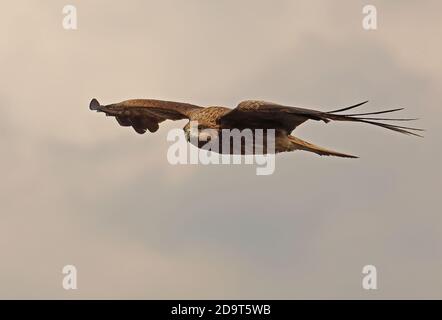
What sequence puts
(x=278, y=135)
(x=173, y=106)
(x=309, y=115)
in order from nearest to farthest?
1. (x=309, y=115)
2. (x=278, y=135)
3. (x=173, y=106)

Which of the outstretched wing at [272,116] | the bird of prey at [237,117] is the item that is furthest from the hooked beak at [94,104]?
the outstretched wing at [272,116]

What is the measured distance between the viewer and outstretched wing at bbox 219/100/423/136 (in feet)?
70.8

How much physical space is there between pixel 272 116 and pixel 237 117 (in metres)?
0.82

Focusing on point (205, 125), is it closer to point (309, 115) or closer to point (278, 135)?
point (278, 135)

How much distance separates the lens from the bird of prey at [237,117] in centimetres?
2194

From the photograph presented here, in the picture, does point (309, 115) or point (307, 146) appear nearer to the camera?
point (309, 115)

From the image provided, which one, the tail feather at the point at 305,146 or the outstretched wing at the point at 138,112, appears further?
the outstretched wing at the point at 138,112

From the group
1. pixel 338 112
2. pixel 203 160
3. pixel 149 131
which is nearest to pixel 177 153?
pixel 203 160

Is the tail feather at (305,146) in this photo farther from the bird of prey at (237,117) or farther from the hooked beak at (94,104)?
the hooked beak at (94,104)

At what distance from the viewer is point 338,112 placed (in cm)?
2148

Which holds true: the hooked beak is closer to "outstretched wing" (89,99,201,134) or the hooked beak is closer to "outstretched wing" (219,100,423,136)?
"outstretched wing" (89,99,201,134)

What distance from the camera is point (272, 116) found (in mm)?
23359

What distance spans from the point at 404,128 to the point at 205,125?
5598mm

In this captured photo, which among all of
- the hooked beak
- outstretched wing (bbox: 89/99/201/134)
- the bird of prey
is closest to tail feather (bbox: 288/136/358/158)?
the bird of prey
